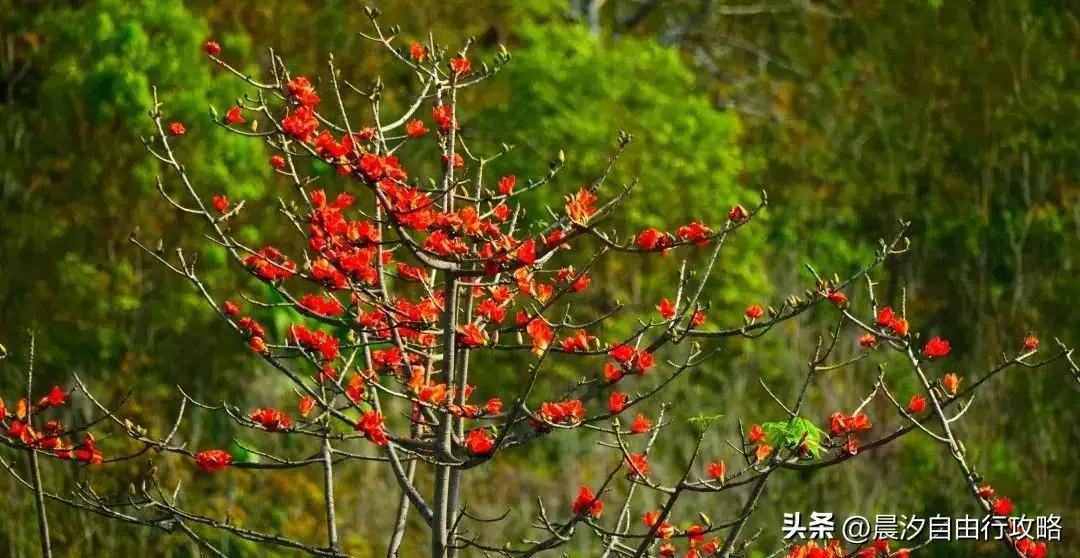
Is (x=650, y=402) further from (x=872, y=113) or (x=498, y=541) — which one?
(x=872, y=113)

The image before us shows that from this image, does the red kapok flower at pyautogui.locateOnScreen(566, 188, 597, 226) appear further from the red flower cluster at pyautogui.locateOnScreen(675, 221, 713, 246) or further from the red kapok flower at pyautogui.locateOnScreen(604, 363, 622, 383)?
the red kapok flower at pyautogui.locateOnScreen(604, 363, 622, 383)

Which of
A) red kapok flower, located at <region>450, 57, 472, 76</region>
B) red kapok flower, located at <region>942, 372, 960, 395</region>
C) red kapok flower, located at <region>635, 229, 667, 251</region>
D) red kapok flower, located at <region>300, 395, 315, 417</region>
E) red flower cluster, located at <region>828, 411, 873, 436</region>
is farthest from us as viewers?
red kapok flower, located at <region>942, 372, 960, 395</region>

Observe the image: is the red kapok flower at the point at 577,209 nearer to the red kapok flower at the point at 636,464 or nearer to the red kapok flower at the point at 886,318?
the red kapok flower at the point at 636,464

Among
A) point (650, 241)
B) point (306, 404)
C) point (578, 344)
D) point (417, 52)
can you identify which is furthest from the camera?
point (306, 404)

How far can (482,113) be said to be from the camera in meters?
15.1

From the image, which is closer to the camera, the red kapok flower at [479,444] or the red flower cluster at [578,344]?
the red kapok flower at [479,444]

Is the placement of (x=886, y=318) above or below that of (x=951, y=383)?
above

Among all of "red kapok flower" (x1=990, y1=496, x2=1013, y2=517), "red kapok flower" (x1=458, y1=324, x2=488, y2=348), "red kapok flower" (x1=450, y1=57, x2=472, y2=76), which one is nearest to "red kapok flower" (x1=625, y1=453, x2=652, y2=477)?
"red kapok flower" (x1=458, y1=324, x2=488, y2=348)

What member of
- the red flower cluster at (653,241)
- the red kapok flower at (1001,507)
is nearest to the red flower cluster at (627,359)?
the red flower cluster at (653,241)

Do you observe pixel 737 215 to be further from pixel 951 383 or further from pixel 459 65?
pixel 951 383

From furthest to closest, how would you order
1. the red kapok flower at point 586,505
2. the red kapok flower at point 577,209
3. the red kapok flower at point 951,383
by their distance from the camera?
the red kapok flower at point 951,383
the red kapok flower at point 586,505
the red kapok flower at point 577,209

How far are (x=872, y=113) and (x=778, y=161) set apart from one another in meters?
1.43

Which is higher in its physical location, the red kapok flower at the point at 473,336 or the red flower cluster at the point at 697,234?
the red flower cluster at the point at 697,234

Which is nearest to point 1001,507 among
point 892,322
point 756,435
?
point 892,322
